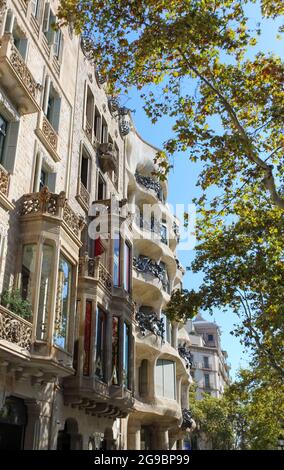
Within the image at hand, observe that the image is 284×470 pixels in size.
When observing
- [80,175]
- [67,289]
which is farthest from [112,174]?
[67,289]

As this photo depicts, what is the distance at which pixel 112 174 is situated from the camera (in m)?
25.1

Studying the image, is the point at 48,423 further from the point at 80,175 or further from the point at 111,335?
the point at 80,175

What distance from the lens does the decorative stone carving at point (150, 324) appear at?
25.8 m

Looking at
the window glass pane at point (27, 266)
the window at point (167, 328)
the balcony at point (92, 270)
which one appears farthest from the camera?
the window at point (167, 328)

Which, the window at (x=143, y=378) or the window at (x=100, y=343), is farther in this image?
the window at (x=143, y=378)

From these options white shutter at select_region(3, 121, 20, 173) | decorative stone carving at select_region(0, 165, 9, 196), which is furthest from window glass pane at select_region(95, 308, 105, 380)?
white shutter at select_region(3, 121, 20, 173)

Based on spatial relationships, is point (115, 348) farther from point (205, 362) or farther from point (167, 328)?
point (205, 362)

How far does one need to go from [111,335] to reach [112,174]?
9.66m

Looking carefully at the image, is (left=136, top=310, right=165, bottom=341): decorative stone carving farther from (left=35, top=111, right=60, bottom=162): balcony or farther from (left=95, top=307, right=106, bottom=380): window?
(left=35, top=111, right=60, bottom=162): balcony

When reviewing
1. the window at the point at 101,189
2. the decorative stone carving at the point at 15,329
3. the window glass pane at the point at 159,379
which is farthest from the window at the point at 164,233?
the decorative stone carving at the point at 15,329

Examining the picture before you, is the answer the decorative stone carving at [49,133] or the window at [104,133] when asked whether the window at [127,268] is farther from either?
the decorative stone carving at [49,133]

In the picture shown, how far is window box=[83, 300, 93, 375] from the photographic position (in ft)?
53.3

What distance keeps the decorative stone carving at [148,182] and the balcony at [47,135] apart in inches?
549

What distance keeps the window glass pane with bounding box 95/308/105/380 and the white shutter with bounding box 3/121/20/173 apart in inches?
269
